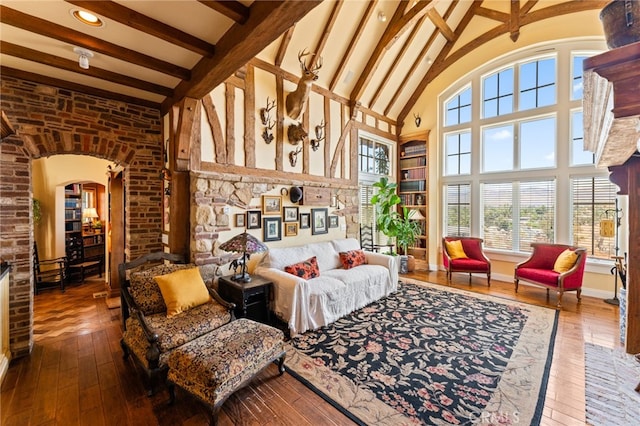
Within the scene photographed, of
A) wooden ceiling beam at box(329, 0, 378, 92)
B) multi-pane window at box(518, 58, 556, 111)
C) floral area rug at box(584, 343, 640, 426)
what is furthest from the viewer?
multi-pane window at box(518, 58, 556, 111)

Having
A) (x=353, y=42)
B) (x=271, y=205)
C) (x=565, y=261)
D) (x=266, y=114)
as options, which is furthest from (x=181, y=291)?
(x=565, y=261)

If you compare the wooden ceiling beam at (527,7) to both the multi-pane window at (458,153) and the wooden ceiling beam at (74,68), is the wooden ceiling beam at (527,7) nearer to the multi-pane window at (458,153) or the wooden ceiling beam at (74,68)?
the multi-pane window at (458,153)

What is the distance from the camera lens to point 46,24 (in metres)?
2.11

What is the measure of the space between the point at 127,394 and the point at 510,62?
25.8 ft

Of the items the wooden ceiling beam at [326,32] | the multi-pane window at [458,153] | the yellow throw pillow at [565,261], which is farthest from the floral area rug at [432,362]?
the wooden ceiling beam at [326,32]

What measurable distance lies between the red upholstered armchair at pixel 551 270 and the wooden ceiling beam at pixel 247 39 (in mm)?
4976

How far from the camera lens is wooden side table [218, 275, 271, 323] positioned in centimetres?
301

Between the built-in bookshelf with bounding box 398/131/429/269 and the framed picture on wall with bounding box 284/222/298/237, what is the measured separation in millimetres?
3497

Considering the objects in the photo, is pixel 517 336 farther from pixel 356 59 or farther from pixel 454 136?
pixel 356 59

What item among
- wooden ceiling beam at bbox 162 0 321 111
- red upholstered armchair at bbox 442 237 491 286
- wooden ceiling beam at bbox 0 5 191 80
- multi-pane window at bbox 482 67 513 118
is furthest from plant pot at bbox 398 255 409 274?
wooden ceiling beam at bbox 0 5 191 80

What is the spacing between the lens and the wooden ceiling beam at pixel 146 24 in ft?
6.30

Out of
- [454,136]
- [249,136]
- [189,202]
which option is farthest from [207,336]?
[454,136]

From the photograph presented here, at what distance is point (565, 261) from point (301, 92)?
500cm

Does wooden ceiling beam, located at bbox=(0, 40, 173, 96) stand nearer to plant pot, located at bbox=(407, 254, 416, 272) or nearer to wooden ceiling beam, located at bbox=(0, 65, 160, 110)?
wooden ceiling beam, located at bbox=(0, 65, 160, 110)
